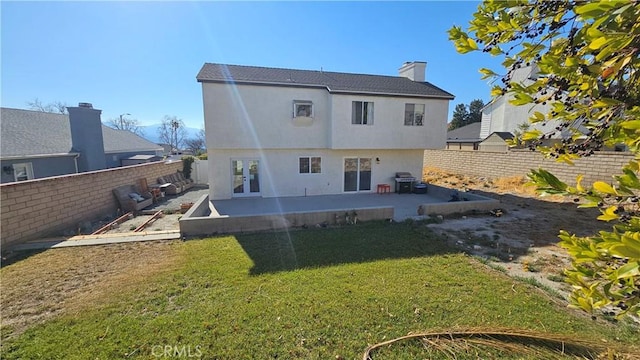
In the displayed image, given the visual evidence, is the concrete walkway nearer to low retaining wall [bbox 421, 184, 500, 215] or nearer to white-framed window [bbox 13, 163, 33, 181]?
low retaining wall [bbox 421, 184, 500, 215]

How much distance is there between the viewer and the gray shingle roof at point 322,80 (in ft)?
41.1

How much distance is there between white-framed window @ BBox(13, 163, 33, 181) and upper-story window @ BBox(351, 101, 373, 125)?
18.5 m

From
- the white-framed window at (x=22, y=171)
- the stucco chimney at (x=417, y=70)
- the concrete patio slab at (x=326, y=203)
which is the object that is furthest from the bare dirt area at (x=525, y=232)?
the white-framed window at (x=22, y=171)

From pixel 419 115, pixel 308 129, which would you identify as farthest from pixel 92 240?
pixel 419 115

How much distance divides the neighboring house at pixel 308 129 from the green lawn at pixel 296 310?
7187mm

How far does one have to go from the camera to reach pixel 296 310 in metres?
4.34

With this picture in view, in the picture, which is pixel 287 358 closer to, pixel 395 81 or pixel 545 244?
pixel 545 244

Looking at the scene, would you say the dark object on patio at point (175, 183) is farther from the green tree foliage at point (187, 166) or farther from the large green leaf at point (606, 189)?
the large green leaf at point (606, 189)

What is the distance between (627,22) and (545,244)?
8507mm

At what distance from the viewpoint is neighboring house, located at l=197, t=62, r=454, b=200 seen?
40.5 ft

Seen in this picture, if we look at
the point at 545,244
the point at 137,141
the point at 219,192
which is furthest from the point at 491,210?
the point at 137,141

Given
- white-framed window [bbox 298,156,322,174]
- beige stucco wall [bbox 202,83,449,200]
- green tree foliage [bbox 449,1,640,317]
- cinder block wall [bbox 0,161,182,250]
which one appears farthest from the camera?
white-framed window [bbox 298,156,322,174]

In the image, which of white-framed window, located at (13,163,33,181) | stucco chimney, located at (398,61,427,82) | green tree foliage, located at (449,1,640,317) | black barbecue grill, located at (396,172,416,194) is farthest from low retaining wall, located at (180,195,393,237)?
white-framed window, located at (13,163,33,181)

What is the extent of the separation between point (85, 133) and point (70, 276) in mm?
17052
